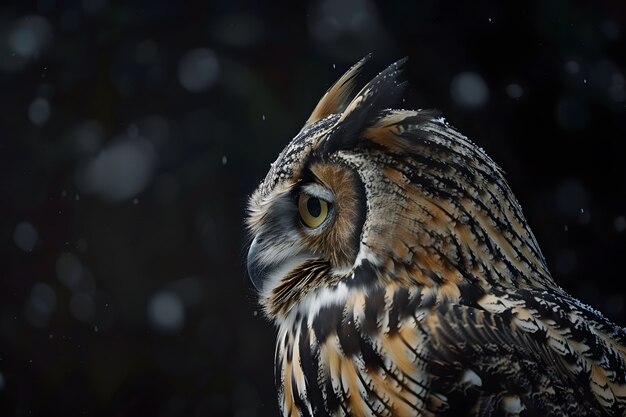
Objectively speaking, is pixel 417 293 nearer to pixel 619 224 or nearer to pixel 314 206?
pixel 314 206

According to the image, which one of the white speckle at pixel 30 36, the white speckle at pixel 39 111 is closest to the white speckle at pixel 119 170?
the white speckle at pixel 39 111

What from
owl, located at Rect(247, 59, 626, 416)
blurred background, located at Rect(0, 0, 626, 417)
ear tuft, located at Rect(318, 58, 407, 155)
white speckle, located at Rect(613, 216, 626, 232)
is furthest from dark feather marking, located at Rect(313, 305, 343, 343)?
white speckle, located at Rect(613, 216, 626, 232)

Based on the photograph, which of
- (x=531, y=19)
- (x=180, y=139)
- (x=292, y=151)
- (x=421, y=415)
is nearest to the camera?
(x=421, y=415)

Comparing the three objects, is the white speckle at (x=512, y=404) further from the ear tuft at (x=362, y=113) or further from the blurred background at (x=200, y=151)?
the blurred background at (x=200, y=151)

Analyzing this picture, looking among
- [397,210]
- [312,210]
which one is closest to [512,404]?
[397,210]

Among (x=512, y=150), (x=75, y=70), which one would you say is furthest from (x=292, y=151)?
(x=75, y=70)

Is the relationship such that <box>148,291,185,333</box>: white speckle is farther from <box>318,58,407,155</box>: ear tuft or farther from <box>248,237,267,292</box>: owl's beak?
<box>318,58,407,155</box>: ear tuft

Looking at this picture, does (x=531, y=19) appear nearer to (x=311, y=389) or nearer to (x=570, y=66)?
(x=570, y=66)
